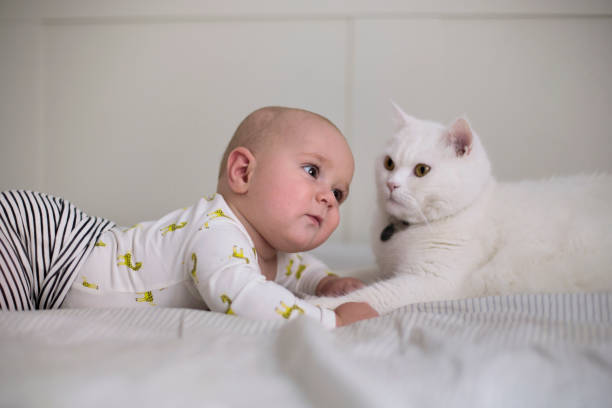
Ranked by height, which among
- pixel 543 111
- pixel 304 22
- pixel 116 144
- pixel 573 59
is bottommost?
pixel 116 144

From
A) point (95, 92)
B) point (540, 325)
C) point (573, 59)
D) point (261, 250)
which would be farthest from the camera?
point (95, 92)

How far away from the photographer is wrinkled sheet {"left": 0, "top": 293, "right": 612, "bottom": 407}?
0.49 m

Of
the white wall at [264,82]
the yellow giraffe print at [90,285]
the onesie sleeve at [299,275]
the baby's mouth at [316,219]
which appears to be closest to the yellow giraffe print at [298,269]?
the onesie sleeve at [299,275]

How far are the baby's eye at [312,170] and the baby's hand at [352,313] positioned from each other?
0.97ft

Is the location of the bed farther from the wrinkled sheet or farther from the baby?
the baby

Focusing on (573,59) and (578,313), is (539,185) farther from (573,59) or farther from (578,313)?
(573,59)

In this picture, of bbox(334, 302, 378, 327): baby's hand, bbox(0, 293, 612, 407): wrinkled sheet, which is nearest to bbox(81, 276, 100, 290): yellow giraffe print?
bbox(0, 293, 612, 407): wrinkled sheet

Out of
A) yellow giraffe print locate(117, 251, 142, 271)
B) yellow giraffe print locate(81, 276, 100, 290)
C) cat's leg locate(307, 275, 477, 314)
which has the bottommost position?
cat's leg locate(307, 275, 477, 314)

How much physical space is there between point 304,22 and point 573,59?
1.30 meters

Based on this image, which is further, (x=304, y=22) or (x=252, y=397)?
(x=304, y=22)

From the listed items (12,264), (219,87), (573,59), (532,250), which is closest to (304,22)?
(219,87)

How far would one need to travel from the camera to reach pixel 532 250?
3.73 ft

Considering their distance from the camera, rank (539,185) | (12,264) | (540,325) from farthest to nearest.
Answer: (539,185) < (12,264) < (540,325)

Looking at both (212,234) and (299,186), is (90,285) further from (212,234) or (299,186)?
(299,186)
